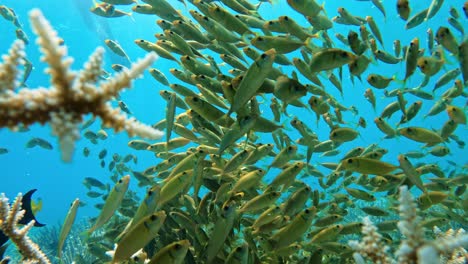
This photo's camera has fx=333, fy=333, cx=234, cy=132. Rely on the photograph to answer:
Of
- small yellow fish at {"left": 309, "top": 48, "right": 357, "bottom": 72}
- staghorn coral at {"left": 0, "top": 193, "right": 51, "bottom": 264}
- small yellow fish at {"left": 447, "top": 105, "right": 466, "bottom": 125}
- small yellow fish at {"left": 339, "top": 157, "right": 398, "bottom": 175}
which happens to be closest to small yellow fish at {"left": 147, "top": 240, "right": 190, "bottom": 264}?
staghorn coral at {"left": 0, "top": 193, "right": 51, "bottom": 264}

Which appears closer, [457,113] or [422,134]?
[422,134]

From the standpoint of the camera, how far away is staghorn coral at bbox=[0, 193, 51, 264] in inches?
107

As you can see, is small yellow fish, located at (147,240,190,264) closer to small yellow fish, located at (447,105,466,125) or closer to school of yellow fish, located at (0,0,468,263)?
school of yellow fish, located at (0,0,468,263)

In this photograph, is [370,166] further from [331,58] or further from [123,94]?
[123,94]

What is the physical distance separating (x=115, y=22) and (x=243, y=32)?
130ft

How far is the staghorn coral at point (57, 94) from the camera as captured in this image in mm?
1230

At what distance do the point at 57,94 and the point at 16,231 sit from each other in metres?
2.11

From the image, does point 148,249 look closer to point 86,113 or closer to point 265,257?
point 265,257

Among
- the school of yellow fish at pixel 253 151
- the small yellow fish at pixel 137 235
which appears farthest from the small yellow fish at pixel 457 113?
the small yellow fish at pixel 137 235

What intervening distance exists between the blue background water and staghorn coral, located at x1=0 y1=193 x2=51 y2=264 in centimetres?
1362

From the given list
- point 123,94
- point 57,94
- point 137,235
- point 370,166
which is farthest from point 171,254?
point 123,94

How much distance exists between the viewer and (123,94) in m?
→ 62.5

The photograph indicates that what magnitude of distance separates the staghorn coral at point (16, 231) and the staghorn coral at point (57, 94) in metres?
1.91

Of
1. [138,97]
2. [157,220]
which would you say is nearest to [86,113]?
[157,220]
